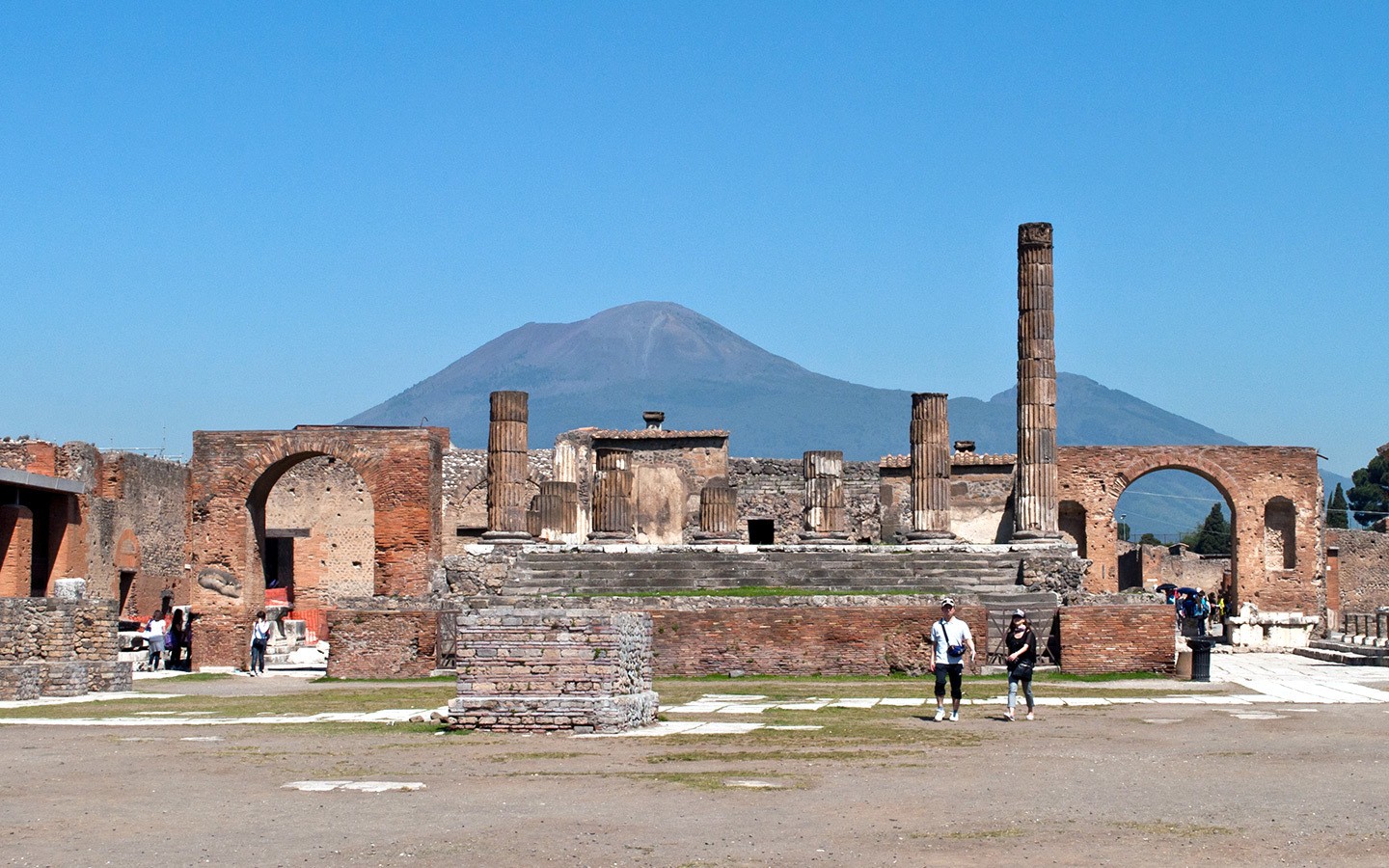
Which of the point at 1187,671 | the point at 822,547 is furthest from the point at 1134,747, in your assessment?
the point at 822,547

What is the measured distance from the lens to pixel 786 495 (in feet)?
151

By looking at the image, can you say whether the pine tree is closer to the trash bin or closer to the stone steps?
the stone steps

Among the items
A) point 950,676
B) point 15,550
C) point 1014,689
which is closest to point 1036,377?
point 950,676

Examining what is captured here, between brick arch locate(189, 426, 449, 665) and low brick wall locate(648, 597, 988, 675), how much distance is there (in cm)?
856

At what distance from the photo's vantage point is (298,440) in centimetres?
3234

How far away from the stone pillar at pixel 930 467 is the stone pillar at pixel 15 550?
16023mm

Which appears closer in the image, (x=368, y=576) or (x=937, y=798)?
(x=937, y=798)

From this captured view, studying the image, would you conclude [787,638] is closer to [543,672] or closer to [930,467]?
[543,672]

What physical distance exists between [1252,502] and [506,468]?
19.4 meters

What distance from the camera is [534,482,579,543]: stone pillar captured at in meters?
33.6

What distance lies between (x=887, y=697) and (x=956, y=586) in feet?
26.0

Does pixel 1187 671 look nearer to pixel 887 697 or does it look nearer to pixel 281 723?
pixel 887 697

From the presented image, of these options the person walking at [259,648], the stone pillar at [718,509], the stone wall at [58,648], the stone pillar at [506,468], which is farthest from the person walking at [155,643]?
the stone pillar at [718,509]

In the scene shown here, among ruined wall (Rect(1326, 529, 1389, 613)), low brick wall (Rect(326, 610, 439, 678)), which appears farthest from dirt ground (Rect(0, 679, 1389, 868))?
ruined wall (Rect(1326, 529, 1389, 613))
